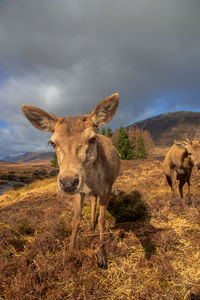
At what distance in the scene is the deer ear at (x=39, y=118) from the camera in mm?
3270

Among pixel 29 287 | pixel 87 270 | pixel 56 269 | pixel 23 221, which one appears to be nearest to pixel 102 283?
pixel 87 270

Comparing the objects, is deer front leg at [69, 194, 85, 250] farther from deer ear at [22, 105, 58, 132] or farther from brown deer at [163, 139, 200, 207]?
brown deer at [163, 139, 200, 207]

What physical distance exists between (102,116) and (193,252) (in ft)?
12.0

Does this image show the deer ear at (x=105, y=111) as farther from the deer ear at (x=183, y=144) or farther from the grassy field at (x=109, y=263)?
the deer ear at (x=183, y=144)

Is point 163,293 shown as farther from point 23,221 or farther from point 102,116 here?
point 23,221

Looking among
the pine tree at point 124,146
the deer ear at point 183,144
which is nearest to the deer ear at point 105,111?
the deer ear at point 183,144

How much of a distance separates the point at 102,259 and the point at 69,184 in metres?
2.06

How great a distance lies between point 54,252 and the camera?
11.4 ft

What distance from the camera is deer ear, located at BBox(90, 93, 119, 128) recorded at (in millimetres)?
3188

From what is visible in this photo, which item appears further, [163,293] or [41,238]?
[41,238]

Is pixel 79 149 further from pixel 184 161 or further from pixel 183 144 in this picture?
pixel 184 161

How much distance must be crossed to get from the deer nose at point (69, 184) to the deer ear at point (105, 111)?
4.85ft

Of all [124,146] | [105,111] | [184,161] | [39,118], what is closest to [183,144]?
[184,161]

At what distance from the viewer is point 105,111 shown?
11.0 ft
